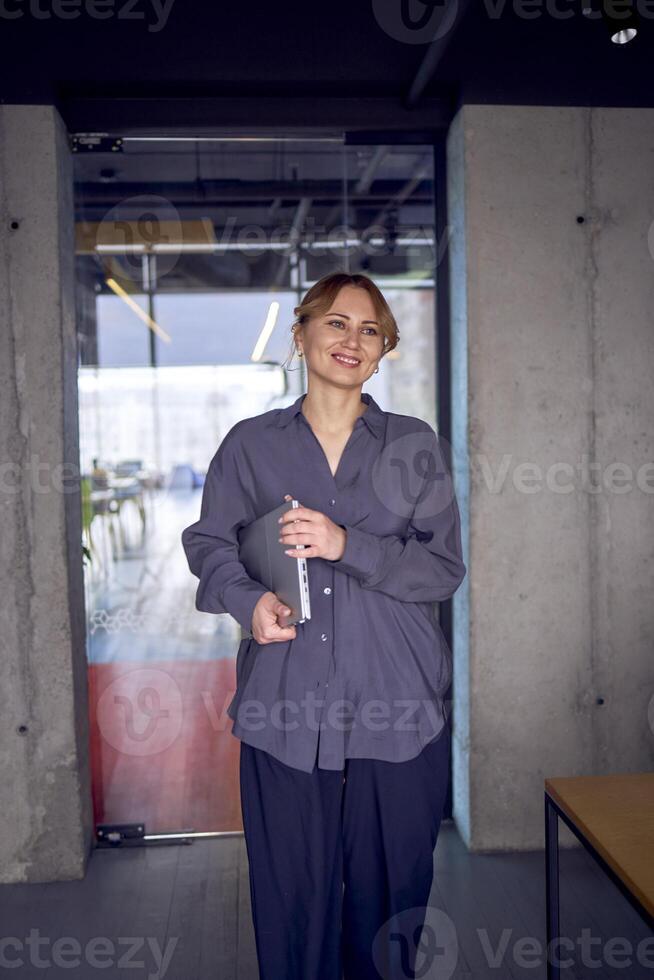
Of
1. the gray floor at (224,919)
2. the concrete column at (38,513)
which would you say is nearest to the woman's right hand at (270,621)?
the gray floor at (224,919)

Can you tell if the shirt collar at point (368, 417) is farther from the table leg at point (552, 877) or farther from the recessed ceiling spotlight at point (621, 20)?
the recessed ceiling spotlight at point (621, 20)

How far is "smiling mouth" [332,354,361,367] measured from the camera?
185cm

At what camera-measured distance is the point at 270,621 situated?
1710 mm

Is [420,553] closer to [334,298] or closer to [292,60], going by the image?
[334,298]

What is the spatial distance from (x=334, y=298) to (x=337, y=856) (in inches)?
46.6

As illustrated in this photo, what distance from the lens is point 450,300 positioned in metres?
3.21

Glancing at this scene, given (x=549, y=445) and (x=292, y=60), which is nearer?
(x=292, y=60)

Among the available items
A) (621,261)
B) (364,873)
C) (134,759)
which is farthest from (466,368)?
(134,759)

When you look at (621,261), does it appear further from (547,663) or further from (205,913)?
(205,913)

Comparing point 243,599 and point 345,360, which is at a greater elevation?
point 345,360

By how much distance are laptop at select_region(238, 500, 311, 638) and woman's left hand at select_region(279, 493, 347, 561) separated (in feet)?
0.04

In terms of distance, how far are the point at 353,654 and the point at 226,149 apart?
318 centimetres

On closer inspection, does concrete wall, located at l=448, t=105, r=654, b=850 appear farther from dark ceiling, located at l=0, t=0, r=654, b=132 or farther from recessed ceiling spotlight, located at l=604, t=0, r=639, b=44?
recessed ceiling spotlight, located at l=604, t=0, r=639, b=44

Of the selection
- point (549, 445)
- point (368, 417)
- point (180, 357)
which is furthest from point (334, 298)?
point (180, 357)
